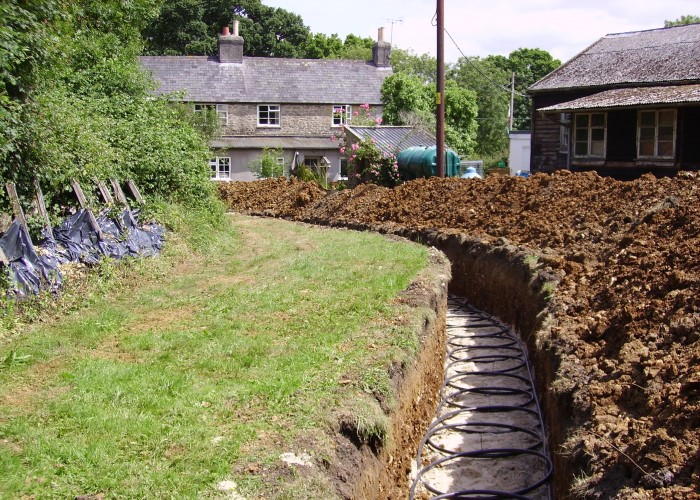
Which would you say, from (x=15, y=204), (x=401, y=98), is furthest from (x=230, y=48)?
(x=15, y=204)

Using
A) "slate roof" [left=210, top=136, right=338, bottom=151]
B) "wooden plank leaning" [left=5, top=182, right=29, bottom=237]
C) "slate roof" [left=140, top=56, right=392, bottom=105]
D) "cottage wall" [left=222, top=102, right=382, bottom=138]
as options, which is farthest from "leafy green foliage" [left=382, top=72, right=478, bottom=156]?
"wooden plank leaning" [left=5, top=182, right=29, bottom=237]

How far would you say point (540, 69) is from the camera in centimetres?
8850

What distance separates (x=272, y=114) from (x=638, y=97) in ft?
79.3

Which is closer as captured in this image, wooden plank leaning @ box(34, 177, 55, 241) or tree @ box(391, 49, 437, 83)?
wooden plank leaning @ box(34, 177, 55, 241)

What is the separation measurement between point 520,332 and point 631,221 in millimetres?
2376

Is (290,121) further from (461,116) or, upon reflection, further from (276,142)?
(461,116)

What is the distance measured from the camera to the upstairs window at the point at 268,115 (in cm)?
4356

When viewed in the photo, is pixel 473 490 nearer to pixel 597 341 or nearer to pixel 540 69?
pixel 597 341

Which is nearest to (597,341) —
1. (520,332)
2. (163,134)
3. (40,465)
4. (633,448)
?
(633,448)

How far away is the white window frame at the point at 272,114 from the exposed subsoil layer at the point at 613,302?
25.7 m

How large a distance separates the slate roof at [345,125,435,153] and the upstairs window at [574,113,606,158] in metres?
5.50

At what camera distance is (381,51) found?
45.4 meters

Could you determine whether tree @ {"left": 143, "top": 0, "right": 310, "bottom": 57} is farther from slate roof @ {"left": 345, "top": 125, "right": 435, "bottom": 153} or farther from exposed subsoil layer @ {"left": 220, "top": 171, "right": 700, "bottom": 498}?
exposed subsoil layer @ {"left": 220, "top": 171, "right": 700, "bottom": 498}

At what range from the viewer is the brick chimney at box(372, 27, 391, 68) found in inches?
1780
